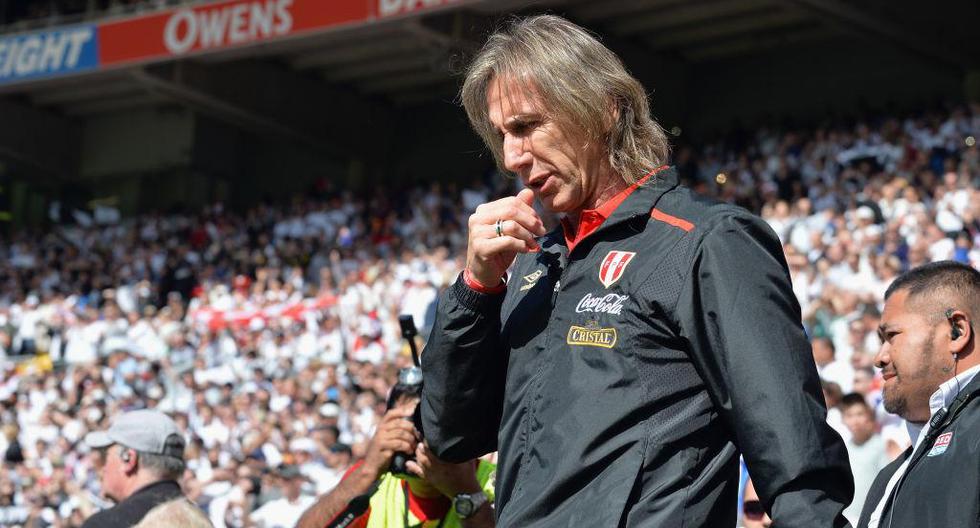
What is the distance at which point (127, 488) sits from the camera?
Result: 455 cm

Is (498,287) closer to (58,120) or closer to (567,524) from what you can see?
(567,524)

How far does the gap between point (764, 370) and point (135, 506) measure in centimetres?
288

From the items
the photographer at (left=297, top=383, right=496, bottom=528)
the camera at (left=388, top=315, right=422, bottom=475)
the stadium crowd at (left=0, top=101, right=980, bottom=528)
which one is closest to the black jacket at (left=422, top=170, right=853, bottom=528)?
the camera at (left=388, top=315, right=422, bottom=475)

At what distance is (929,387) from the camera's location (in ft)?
9.86

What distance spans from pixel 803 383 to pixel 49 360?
60.4ft

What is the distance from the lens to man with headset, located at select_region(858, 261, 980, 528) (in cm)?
267

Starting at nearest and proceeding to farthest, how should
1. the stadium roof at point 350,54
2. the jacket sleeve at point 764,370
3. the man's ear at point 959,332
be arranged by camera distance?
1. the jacket sleeve at point 764,370
2. the man's ear at point 959,332
3. the stadium roof at point 350,54

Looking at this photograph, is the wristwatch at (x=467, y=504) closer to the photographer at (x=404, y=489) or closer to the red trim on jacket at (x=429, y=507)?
the photographer at (x=404, y=489)

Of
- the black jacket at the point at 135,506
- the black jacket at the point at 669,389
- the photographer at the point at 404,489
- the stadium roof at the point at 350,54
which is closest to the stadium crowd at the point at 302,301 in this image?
the stadium roof at the point at 350,54

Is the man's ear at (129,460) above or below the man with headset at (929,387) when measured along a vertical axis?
below

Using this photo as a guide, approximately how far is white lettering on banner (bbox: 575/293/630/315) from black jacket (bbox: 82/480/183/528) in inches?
99.0

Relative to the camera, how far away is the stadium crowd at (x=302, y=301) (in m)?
10.6

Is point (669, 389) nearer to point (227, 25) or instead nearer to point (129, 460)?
point (129, 460)

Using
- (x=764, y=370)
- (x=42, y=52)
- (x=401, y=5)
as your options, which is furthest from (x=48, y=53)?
(x=764, y=370)
